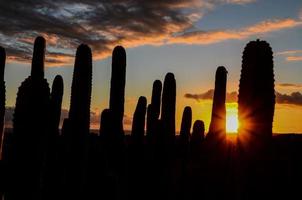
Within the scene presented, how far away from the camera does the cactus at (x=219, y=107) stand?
51.0ft

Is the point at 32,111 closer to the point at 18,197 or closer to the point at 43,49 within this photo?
the point at 18,197

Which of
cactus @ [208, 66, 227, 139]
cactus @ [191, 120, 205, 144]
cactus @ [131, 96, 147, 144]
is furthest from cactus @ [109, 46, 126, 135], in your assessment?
cactus @ [191, 120, 205, 144]

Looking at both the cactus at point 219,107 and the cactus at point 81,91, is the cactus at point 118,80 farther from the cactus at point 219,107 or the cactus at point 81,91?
the cactus at point 219,107

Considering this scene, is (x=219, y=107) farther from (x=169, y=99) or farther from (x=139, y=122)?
(x=139, y=122)

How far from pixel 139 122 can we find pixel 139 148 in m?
1.30

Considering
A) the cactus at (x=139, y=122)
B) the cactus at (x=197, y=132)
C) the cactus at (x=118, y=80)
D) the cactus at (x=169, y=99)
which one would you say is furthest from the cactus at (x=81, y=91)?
the cactus at (x=197, y=132)

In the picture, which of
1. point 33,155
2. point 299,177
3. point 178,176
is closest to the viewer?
point 33,155

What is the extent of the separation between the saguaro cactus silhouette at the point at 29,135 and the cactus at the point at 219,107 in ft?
28.7

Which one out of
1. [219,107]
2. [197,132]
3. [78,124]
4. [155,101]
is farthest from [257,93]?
[197,132]

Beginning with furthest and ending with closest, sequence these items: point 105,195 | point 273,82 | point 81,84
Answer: point 81,84 → point 105,195 → point 273,82

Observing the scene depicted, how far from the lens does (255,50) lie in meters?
8.76

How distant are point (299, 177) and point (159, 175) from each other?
13.8ft

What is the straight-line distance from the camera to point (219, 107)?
51.7ft

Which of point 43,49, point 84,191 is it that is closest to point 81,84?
point 43,49
